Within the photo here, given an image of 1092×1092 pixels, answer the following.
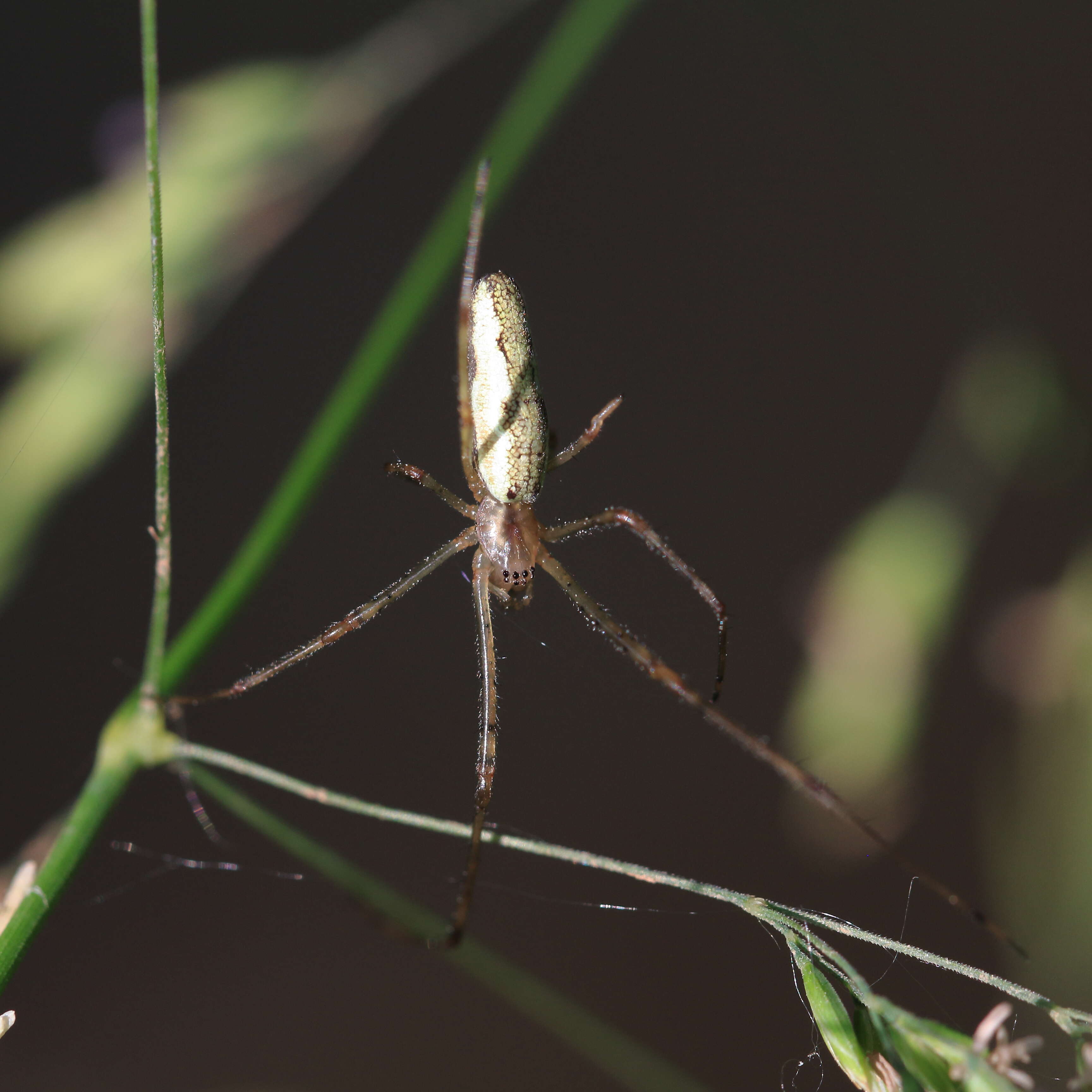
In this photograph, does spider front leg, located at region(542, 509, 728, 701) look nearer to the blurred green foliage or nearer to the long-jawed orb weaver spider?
the long-jawed orb weaver spider

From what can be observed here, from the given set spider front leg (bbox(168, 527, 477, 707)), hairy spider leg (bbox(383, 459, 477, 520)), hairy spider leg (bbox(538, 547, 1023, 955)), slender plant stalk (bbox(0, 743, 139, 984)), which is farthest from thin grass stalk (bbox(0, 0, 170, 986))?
hairy spider leg (bbox(538, 547, 1023, 955))

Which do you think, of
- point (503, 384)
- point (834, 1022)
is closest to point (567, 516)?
point (503, 384)

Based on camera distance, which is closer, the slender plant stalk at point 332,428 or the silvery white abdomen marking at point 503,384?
the slender plant stalk at point 332,428

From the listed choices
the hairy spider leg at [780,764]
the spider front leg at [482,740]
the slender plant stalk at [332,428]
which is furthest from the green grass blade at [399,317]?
the hairy spider leg at [780,764]

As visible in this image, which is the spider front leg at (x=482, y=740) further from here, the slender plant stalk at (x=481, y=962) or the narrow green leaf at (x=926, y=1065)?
the narrow green leaf at (x=926, y=1065)

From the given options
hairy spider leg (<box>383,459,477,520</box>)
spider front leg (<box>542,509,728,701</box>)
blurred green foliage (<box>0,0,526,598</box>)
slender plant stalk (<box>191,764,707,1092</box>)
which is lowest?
slender plant stalk (<box>191,764,707,1092</box>)

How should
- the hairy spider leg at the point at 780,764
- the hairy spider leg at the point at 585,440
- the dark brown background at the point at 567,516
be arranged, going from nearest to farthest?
the hairy spider leg at the point at 780,764 < the hairy spider leg at the point at 585,440 < the dark brown background at the point at 567,516

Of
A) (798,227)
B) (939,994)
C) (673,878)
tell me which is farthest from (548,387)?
(673,878)
